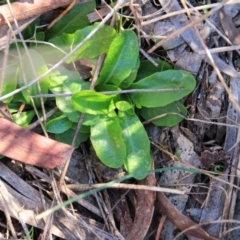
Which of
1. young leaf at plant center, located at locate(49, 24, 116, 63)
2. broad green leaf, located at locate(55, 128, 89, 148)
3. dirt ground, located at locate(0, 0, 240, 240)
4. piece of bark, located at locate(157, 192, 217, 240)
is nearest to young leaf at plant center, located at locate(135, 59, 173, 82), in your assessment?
dirt ground, located at locate(0, 0, 240, 240)

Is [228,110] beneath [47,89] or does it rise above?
beneath

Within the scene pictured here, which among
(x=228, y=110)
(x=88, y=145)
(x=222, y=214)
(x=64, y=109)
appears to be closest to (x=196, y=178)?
(x=222, y=214)

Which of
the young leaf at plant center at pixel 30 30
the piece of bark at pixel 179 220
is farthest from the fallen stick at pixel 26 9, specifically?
the piece of bark at pixel 179 220

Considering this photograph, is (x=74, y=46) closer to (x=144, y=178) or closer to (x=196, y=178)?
(x=144, y=178)

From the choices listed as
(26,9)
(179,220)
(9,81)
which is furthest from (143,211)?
(26,9)

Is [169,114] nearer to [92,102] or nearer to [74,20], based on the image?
[92,102]

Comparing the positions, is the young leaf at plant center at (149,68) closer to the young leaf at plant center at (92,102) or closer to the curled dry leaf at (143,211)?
the young leaf at plant center at (92,102)
